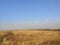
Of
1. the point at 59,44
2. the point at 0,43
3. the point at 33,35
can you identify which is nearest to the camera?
the point at 59,44

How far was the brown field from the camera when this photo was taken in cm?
1060

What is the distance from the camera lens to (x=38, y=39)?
10953mm

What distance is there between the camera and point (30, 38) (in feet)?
36.4

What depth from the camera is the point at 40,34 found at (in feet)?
37.9

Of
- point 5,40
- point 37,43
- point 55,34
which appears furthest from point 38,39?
point 5,40

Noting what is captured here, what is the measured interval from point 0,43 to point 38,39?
2653 mm

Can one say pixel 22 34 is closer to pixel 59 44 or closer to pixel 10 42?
pixel 10 42

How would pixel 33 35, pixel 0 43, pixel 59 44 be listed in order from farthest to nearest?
pixel 33 35 < pixel 0 43 < pixel 59 44

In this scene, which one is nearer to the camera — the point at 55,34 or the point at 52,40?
the point at 52,40

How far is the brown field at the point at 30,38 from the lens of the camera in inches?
417

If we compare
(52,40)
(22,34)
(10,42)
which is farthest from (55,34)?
(10,42)

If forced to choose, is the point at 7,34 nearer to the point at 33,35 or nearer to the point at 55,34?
the point at 33,35

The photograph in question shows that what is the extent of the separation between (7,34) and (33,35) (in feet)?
6.44

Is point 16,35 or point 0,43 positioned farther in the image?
point 16,35
